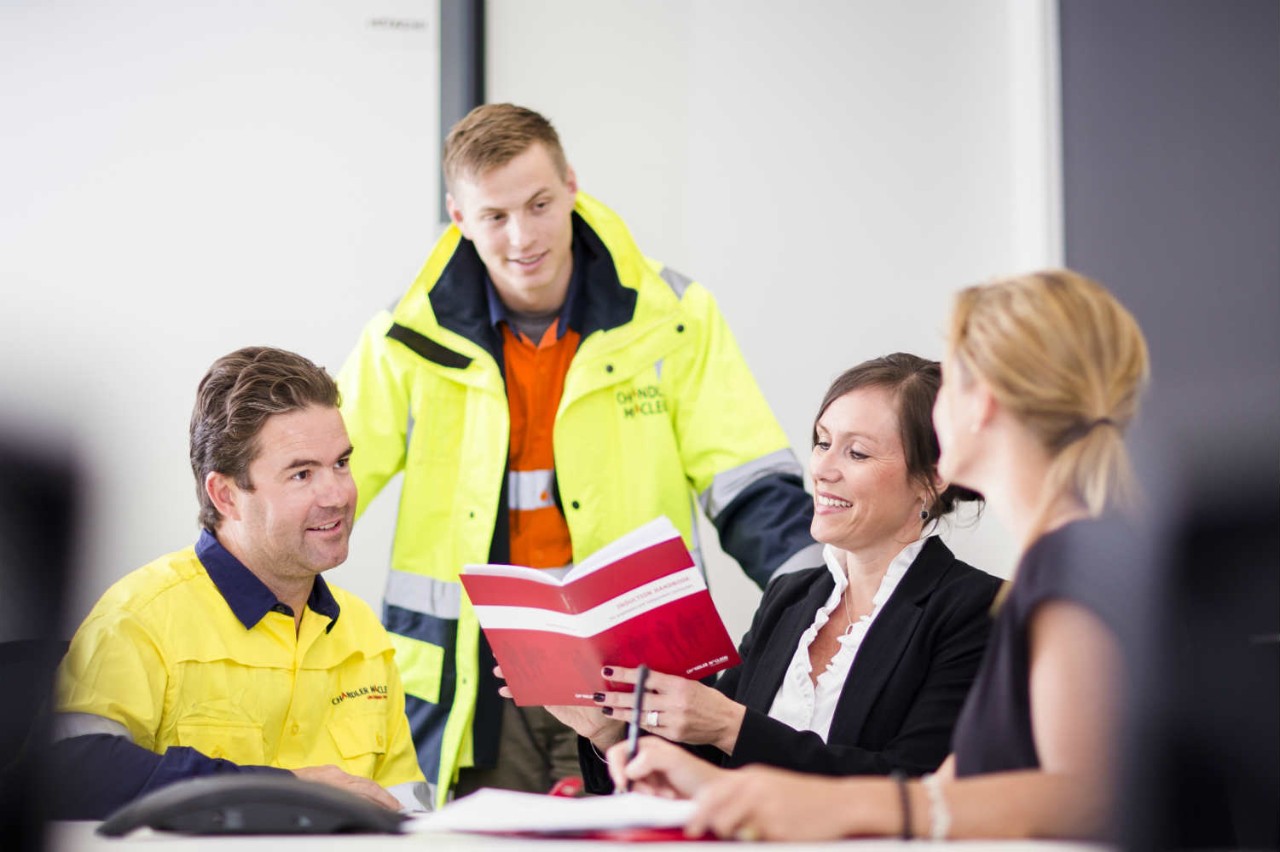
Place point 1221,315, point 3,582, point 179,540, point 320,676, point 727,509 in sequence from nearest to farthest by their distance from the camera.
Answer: point 3,582 < point 320,676 < point 727,509 < point 1221,315 < point 179,540

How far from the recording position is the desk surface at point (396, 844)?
1132mm

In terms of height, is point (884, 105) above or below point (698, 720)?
above

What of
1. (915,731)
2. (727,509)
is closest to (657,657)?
(915,731)

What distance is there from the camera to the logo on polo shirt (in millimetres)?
2098

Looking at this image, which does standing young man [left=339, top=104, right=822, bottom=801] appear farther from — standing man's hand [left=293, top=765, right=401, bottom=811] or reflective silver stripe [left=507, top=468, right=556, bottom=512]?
standing man's hand [left=293, top=765, right=401, bottom=811]

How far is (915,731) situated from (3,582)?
1212 mm

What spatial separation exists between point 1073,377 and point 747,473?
146 cm

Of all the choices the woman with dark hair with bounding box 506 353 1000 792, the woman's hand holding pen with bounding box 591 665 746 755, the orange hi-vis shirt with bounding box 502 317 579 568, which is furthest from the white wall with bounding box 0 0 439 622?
the woman's hand holding pen with bounding box 591 665 746 755

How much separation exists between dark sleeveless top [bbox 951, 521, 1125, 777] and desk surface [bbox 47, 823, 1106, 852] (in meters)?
0.11

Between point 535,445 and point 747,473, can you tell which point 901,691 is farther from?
point 535,445

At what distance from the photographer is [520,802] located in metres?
1.34

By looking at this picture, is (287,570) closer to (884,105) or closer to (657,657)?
(657,657)

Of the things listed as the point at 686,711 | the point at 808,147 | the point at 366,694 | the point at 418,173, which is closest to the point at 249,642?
the point at 366,694

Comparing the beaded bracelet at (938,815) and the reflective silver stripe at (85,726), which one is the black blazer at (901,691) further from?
the reflective silver stripe at (85,726)
